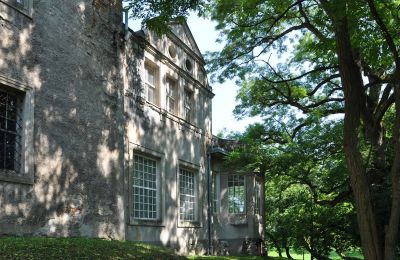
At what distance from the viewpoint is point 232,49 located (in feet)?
54.6

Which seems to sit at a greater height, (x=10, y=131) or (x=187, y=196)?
(x=10, y=131)

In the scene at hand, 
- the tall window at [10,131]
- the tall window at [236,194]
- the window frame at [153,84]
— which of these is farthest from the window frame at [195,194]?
the tall window at [10,131]

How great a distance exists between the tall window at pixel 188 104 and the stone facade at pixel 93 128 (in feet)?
1.01

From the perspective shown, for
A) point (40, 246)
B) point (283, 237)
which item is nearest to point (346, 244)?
point (283, 237)

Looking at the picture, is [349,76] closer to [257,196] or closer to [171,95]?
[171,95]

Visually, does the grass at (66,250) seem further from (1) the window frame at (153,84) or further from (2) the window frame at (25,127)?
(1) the window frame at (153,84)

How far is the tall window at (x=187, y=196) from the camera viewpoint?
64.5 feet

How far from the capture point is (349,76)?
12.0m

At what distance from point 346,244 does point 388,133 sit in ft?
32.6

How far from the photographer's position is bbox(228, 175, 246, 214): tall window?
2370 centimetres

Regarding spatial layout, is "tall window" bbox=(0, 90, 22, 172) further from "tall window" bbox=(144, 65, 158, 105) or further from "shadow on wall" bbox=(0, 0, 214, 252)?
"tall window" bbox=(144, 65, 158, 105)

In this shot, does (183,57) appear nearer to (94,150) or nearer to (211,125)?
(211,125)

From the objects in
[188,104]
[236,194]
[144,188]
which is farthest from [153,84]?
[236,194]

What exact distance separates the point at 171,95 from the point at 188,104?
1.71 m
